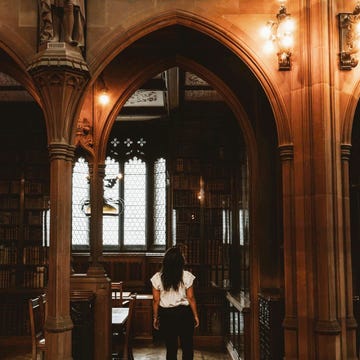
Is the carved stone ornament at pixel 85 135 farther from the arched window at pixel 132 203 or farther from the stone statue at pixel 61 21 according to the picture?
the arched window at pixel 132 203

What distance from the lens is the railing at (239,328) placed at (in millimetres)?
7227

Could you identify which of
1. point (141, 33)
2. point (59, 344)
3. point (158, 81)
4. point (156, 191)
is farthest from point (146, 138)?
point (59, 344)

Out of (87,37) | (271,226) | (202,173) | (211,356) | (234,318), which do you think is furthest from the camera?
(202,173)

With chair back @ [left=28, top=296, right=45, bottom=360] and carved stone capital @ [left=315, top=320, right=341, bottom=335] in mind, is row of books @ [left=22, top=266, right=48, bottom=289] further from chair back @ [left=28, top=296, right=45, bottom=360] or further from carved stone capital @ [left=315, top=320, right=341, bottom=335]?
carved stone capital @ [left=315, top=320, right=341, bottom=335]

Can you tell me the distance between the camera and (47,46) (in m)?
5.40

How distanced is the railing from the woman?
146cm

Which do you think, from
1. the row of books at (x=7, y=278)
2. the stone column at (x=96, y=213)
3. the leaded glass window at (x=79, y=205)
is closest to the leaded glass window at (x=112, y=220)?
the leaded glass window at (x=79, y=205)

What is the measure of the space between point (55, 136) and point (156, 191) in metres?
7.15

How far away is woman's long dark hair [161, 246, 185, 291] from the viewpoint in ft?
19.4

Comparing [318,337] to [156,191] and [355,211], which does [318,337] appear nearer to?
[355,211]

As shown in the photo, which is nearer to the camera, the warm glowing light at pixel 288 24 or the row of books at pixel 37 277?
the warm glowing light at pixel 288 24

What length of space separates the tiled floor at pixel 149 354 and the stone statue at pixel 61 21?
5.37m

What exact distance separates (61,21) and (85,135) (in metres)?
2.36

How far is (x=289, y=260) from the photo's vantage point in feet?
18.2
